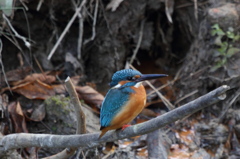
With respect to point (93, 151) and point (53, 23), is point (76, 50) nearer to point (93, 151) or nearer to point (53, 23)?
point (53, 23)

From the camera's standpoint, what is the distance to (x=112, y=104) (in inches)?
127

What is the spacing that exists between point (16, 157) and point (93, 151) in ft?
2.91

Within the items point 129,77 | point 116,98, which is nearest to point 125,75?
point 129,77

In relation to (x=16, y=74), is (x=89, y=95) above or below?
below

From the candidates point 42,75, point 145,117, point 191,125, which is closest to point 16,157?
point 42,75

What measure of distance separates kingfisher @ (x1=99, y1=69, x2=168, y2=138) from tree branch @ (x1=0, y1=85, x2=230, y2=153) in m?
0.10

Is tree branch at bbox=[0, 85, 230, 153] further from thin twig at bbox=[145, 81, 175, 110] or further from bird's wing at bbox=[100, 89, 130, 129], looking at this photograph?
thin twig at bbox=[145, 81, 175, 110]

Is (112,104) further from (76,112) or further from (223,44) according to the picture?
(223,44)

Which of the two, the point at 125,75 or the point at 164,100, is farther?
the point at 164,100

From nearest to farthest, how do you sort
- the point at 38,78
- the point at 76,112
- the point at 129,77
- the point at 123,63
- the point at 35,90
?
the point at 129,77
the point at 76,112
the point at 35,90
the point at 38,78
the point at 123,63

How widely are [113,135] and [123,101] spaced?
0.28m

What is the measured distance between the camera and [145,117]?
5.46 meters

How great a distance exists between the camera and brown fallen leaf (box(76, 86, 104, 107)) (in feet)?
16.7

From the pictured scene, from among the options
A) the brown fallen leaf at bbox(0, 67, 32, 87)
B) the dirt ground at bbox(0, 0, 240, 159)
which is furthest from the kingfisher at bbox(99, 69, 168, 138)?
the brown fallen leaf at bbox(0, 67, 32, 87)
